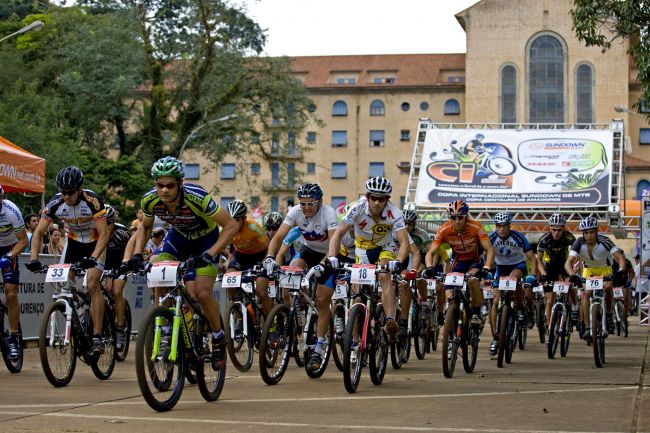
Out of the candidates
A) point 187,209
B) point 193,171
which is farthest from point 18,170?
point 193,171

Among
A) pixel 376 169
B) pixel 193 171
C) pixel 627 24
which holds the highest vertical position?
pixel 376 169

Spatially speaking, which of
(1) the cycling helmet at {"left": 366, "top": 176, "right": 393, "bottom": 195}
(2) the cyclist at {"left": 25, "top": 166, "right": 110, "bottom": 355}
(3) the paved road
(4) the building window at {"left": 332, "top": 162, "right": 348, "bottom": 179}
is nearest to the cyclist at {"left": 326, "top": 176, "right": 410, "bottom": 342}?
(1) the cycling helmet at {"left": 366, "top": 176, "right": 393, "bottom": 195}

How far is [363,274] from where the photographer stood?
1175 centimetres

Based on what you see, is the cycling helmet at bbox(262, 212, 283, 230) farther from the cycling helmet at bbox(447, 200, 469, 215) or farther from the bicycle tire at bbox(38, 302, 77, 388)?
the bicycle tire at bbox(38, 302, 77, 388)

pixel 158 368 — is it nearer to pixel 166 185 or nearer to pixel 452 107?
pixel 166 185

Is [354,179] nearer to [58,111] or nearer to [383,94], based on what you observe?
[383,94]

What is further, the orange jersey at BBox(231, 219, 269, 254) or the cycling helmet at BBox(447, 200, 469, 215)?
the orange jersey at BBox(231, 219, 269, 254)

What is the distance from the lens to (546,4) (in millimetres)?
97000

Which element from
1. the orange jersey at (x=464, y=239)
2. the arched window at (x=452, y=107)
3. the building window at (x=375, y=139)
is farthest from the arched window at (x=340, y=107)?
the orange jersey at (x=464, y=239)

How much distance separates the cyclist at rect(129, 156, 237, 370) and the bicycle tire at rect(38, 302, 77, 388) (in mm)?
1600

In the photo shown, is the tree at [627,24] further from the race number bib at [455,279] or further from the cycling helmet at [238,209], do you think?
the cycling helmet at [238,209]

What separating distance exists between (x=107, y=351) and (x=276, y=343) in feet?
6.04

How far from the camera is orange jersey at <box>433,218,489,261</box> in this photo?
1548cm

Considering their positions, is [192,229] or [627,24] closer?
[192,229]
